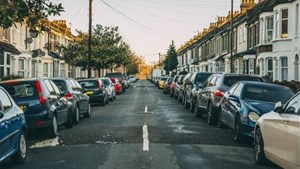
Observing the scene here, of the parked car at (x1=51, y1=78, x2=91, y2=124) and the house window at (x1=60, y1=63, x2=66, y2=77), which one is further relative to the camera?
the house window at (x1=60, y1=63, x2=66, y2=77)

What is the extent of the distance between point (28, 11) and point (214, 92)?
6255mm

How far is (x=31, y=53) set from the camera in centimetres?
4128

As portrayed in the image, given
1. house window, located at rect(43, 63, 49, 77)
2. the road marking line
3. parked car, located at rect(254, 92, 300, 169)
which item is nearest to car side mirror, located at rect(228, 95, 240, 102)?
the road marking line

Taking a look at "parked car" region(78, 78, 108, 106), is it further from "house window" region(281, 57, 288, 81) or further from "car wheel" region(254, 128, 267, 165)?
"car wheel" region(254, 128, 267, 165)

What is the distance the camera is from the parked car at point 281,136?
6.94 meters

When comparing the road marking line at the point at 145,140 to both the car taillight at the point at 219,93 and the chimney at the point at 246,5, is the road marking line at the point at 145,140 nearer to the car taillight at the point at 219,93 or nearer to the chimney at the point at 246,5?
the car taillight at the point at 219,93

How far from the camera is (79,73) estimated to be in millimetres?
73625

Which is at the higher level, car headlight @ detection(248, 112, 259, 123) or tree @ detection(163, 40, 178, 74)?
tree @ detection(163, 40, 178, 74)

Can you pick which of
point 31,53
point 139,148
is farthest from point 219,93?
point 31,53

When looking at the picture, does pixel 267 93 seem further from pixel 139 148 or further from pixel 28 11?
pixel 28 11

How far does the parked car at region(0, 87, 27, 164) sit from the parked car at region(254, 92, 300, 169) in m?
4.23

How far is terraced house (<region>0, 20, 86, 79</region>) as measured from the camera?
34547mm

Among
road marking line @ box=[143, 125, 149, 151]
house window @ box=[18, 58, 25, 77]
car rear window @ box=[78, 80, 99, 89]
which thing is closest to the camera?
road marking line @ box=[143, 125, 149, 151]

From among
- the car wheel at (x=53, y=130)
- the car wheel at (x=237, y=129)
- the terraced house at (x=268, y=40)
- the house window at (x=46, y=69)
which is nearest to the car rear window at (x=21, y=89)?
the car wheel at (x=53, y=130)
